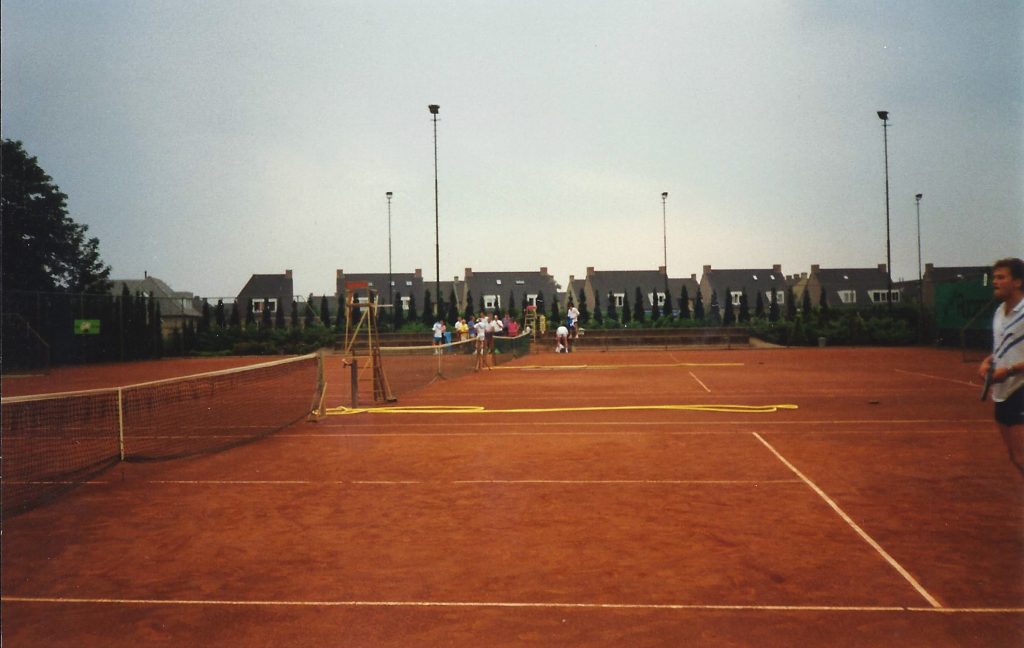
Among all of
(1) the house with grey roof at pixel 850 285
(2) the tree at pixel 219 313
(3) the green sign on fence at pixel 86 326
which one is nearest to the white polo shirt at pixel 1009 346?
(3) the green sign on fence at pixel 86 326

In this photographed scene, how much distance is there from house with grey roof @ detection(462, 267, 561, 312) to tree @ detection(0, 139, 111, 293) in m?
43.7

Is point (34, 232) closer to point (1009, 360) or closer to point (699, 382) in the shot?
point (699, 382)

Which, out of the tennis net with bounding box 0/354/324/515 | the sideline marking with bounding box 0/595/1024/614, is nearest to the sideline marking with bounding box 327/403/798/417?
the tennis net with bounding box 0/354/324/515

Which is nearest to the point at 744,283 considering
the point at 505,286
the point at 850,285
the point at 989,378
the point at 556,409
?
the point at 850,285

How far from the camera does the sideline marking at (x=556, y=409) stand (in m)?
11.7

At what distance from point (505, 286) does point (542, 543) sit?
230 feet

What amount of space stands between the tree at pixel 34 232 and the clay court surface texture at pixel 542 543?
75.5 ft

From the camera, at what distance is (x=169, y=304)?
47.8 meters

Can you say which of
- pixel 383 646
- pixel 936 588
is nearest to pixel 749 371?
pixel 936 588

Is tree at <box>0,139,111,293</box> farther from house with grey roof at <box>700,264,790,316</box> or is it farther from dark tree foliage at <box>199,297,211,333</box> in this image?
house with grey roof at <box>700,264,790,316</box>

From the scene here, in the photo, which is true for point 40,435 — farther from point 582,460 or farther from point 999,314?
point 999,314

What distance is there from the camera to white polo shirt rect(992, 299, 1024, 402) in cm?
480

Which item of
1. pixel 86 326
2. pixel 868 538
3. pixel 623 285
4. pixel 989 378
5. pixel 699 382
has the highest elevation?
pixel 623 285

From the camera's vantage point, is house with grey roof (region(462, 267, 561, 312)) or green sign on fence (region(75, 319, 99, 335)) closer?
green sign on fence (region(75, 319, 99, 335))
